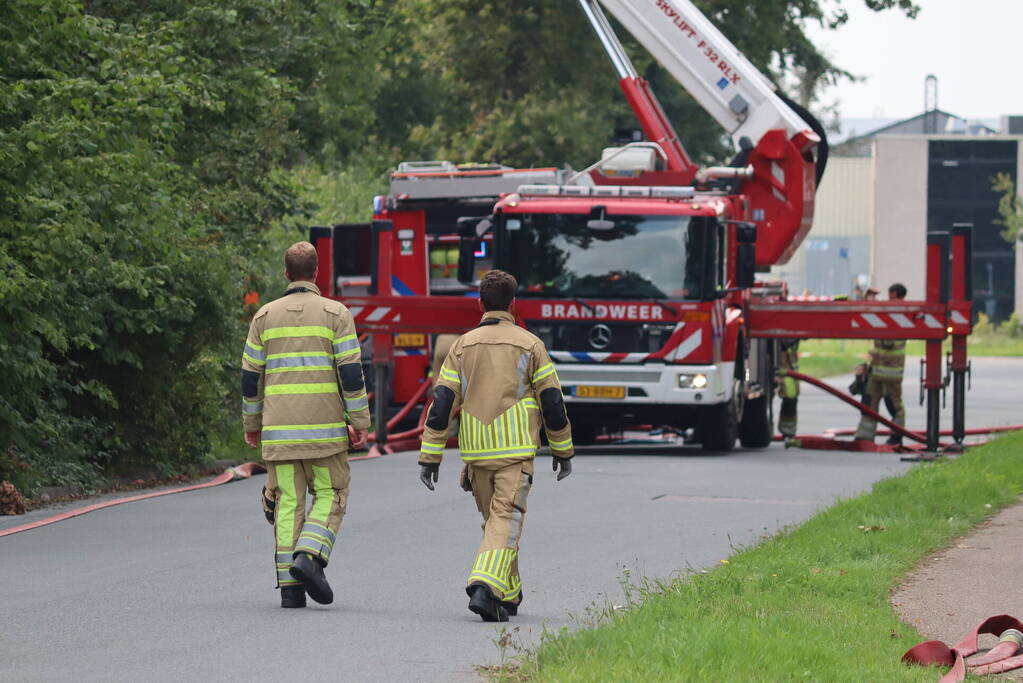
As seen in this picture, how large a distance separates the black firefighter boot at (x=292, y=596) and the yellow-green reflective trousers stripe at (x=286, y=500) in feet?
0.70

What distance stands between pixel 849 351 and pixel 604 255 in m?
42.2

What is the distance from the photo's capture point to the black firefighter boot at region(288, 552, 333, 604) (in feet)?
27.3

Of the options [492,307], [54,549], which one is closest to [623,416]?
[54,549]

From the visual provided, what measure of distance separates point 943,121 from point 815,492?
92553 millimetres

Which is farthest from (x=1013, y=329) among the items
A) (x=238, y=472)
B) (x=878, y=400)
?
(x=238, y=472)

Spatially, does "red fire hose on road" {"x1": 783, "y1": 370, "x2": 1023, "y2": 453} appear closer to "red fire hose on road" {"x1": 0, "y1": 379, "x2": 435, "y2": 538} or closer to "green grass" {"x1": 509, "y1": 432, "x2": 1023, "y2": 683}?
"red fire hose on road" {"x1": 0, "y1": 379, "x2": 435, "y2": 538}

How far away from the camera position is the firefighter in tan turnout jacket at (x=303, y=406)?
8531mm

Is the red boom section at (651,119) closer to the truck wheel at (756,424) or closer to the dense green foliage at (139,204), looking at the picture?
the truck wheel at (756,424)

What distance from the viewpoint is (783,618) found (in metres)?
7.75

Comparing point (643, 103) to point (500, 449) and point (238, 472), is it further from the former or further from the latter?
point (500, 449)

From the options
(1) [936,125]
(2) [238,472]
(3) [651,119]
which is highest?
(1) [936,125]

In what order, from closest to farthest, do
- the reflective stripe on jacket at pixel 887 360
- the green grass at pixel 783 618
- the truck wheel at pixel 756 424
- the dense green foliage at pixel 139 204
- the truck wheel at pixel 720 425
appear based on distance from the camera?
1. the green grass at pixel 783 618
2. the dense green foliage at pixel 139 204
3. the truck wheel at pixel 720 425
4. the truck wheel at pixel 756 424
5. the reflective stripe on jacket at pixel 887 360

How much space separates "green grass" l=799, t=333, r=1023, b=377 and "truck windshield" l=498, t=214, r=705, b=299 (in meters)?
26.7

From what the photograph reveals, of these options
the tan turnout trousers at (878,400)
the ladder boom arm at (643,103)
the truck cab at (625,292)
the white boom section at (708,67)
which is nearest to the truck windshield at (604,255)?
the truck cab at (625,292)
